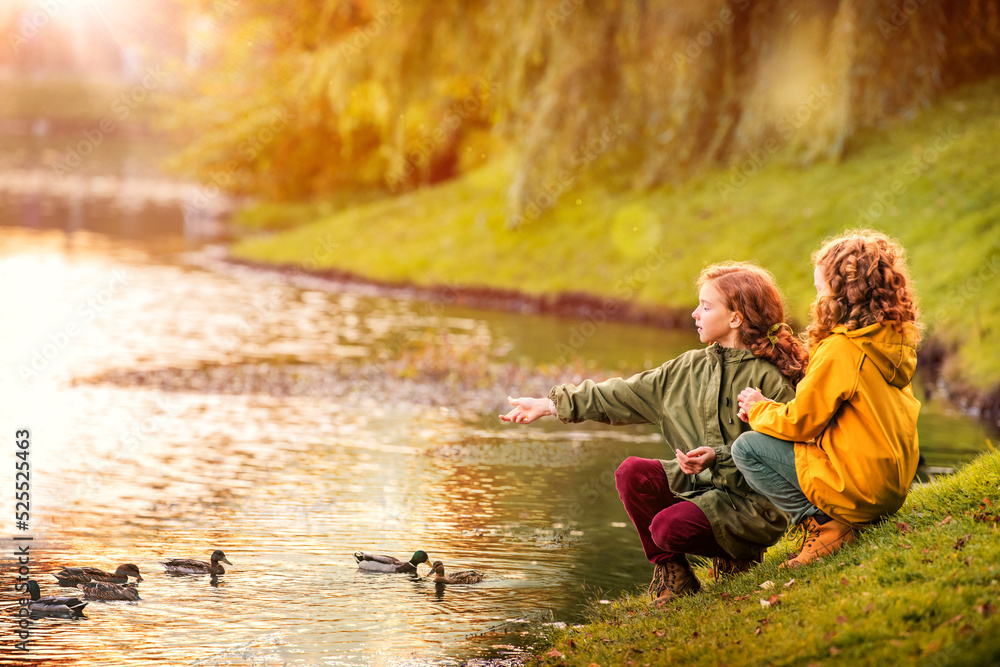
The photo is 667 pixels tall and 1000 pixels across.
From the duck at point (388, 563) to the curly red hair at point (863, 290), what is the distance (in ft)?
8.53

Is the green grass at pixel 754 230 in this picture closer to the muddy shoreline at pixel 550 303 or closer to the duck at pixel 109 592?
the muddy shoreline at pixel 550 303

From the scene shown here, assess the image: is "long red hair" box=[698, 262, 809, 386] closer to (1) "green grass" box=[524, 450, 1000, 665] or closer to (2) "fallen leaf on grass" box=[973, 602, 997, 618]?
(1) "green grass" box=[524, 450, 1000, 665]

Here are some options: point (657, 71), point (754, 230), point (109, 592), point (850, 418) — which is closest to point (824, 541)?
point (850, 418)

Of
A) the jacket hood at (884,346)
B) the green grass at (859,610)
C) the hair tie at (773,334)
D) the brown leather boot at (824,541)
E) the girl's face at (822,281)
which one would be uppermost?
the girl's face at (822,281)

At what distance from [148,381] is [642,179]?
11.5 meters

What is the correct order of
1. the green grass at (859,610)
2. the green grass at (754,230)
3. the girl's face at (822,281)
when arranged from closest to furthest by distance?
1. the green grass at (859,610)
2. the girl's face at (822,281)
3. the green grass at (754,230)

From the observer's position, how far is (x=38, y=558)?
681cm

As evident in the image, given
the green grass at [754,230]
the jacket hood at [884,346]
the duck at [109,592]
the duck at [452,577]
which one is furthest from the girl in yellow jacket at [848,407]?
the green grass at [754,230]

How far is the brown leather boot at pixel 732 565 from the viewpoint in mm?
5879

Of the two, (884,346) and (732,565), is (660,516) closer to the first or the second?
(732,565)

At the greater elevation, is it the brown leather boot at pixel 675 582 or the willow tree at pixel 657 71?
the willow tree at pixel 657 71

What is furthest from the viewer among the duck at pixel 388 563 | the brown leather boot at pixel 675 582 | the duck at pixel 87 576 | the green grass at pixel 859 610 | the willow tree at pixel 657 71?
the willow tree at pixel 657 71

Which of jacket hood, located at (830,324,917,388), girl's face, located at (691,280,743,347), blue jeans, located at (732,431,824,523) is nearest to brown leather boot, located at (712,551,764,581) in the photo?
blue jeans, located at (732,431,824,523)

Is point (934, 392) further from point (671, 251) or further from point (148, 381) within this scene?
point (148, 381)
